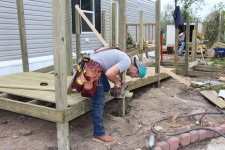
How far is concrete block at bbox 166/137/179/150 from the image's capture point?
3367 mm

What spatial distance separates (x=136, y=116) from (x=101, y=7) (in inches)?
244

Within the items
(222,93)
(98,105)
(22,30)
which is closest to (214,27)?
(222,93)

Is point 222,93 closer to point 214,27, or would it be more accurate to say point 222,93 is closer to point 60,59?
point 60,59

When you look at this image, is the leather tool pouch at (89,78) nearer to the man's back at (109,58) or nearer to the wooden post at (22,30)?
the man's back at (109,58)

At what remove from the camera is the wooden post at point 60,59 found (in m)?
2.73

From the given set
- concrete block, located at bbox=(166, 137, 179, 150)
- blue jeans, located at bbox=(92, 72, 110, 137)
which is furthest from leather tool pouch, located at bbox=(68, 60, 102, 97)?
concrete block, located at bbox=(166, 137, 179, 150)

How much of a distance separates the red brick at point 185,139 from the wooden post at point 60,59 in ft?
5.23

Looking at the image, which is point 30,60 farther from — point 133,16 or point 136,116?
point 133,16

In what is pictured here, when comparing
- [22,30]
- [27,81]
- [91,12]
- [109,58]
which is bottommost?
[27,81]

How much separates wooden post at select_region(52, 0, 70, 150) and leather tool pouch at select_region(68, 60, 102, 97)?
11.7 inches

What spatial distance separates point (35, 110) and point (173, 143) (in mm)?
1939

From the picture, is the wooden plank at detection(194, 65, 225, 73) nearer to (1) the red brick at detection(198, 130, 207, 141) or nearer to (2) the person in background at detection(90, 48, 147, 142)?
(1) the red brick at detection(198, 130, 207, 141)

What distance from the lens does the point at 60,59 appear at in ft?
9.33

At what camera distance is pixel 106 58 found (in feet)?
10.9
